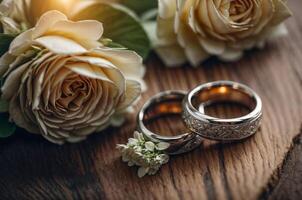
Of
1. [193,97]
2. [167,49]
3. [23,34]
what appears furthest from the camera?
[167,49]

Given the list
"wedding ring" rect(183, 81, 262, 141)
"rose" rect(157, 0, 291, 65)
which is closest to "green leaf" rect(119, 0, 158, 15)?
"rose" rect(157, 0, 291, 65)

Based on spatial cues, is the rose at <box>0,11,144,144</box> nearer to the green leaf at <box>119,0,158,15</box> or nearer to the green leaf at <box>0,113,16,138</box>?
the green leaf at <box>0,113,16,138</box>

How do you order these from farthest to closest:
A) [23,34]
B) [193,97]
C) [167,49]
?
1. [167,49]
2. [193,97]
3. [23,34]

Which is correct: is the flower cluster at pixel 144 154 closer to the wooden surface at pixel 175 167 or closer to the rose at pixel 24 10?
the wooden surface at pixel 175 167

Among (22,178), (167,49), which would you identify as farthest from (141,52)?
(22,178)

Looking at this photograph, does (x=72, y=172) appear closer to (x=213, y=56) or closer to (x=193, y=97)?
(x=193, y=97)

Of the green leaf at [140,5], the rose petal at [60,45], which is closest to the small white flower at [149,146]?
the rose petal at [60,45]
